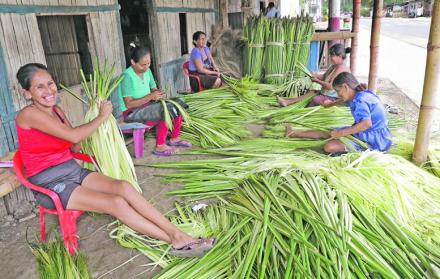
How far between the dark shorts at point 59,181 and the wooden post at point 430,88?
103 inches

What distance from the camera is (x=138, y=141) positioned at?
3303 millimetres

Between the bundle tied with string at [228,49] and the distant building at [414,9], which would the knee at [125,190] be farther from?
the distant building at [414,9]

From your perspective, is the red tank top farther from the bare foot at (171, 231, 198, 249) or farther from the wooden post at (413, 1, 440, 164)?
the wooden post at (413, 1, 440, 164)

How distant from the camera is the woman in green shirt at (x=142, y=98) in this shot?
3188mm

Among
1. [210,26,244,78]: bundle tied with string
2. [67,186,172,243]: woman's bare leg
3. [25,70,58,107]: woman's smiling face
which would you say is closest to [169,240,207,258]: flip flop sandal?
[67,186,172,243]: woman's bare leg

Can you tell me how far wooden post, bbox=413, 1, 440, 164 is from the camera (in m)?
2.47

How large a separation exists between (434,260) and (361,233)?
1.15ft

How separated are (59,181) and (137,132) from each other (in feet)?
4.06

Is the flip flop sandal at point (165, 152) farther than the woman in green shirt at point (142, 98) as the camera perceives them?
Yes

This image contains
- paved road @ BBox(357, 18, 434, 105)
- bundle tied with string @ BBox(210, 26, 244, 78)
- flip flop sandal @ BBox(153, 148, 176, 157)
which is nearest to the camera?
flip flop sandal @ BBox(153, 148, 176, 157)

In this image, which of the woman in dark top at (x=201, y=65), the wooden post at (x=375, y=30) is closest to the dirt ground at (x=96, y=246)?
Answer: the woman in dark top at (x=201, y=65)

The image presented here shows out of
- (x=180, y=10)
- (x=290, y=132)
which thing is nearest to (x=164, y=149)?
(x=290, y=132)

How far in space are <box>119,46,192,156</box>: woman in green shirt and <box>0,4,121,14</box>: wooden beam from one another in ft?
2.76

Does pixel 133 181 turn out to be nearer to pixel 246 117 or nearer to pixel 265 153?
pixel 265 153
